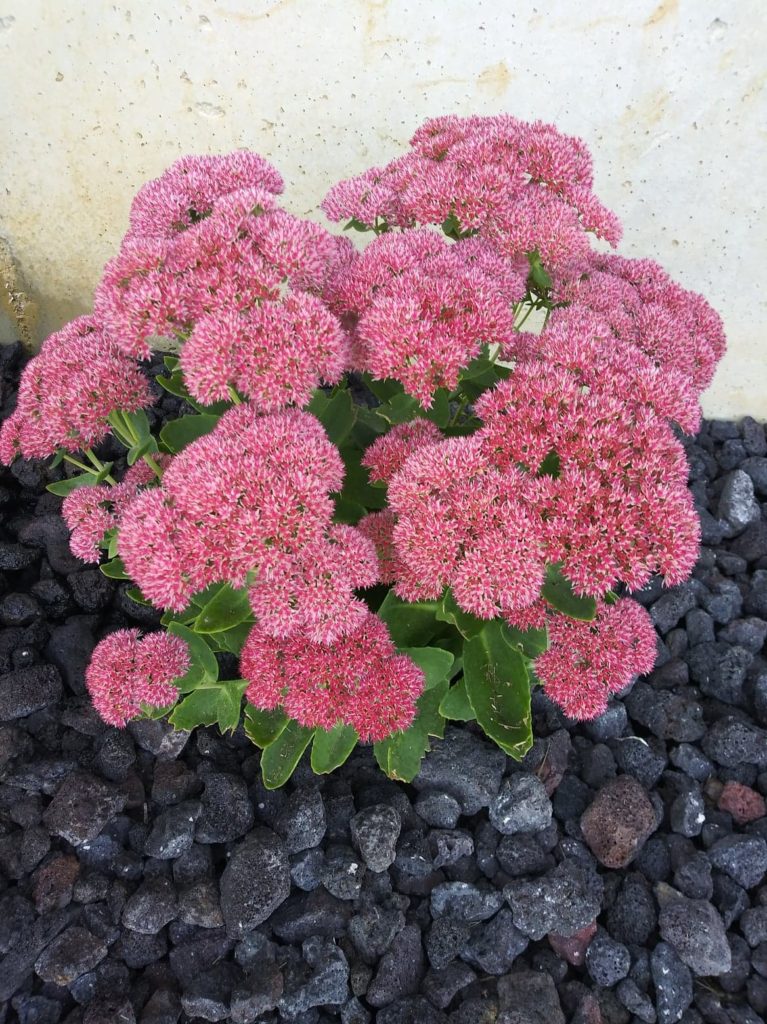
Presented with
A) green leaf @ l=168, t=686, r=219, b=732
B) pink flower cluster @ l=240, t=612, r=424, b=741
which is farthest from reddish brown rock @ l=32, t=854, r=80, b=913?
pink flower cluster @ l=240, t=612, r=424, b=741

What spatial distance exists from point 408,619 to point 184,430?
1.68ft

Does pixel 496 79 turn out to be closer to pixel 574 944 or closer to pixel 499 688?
pixel 499 688

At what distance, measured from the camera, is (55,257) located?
2387mm

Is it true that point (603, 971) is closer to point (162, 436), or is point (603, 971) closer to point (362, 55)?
point (162, 436)

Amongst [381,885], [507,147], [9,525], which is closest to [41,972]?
[381,885]

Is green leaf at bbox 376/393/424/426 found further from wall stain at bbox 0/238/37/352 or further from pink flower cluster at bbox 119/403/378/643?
wall stain at bbox 0/238/37/352

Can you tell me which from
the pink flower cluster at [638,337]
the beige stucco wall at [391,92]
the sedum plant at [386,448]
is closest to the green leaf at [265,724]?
the sedum plant at [386,448]

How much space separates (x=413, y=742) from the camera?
4.64 feet

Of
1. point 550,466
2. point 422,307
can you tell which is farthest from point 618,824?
point 422,307

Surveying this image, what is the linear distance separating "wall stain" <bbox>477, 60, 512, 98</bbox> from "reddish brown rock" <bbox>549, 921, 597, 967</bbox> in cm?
184

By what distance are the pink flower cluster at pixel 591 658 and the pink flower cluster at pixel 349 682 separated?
0.28 metres

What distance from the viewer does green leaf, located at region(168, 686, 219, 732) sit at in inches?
55.3

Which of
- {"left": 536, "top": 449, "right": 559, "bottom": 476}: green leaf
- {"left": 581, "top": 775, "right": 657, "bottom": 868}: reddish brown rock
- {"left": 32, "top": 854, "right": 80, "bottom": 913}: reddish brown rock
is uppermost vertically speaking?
{"left": 536, "top": 449, "right": 559, "bottom": 476}: green leaf

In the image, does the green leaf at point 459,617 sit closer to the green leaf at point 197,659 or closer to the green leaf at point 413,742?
the green leaf at point 413,742
